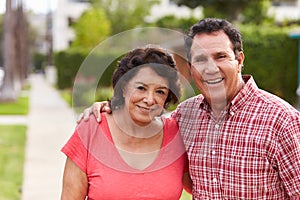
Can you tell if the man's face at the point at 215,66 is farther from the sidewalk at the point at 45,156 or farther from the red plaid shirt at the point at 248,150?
the sidewalk at the point at 45,156

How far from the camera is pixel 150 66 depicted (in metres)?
2.51

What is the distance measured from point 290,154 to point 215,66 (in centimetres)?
47

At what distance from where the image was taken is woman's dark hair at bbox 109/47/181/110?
2.52 metres

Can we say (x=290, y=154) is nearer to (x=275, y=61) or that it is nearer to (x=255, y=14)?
(x=275, y=61)

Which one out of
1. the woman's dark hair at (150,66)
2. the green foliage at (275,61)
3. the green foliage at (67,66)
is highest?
the woman's dark hair at (150,66)

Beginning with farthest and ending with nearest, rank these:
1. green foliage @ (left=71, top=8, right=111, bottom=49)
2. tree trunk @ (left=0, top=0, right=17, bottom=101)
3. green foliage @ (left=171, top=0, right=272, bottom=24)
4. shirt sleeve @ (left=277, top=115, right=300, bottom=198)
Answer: green foliage @ (left=71, top=8, right=111, bottom=49)
green foliage @ (left=171, top=0, right=272, bottom=24)
tree trunk @ (left=0, top=0, right=17, bottom=101)
shirt sleeve @ (left=277, top=115, right=300, bottom=198)

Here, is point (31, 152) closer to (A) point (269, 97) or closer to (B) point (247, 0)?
(A) point (269, 97)

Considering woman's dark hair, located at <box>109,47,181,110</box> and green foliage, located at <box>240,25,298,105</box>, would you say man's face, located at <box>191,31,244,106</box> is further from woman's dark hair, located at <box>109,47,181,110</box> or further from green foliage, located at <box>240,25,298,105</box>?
green foliage, located at <box>240,25,298,105</box>

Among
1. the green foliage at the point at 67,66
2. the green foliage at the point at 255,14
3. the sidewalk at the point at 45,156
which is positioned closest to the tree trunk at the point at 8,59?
the sidewalk at the point at 45,156

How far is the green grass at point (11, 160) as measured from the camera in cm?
712

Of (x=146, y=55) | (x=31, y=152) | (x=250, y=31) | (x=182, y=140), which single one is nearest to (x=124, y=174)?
(x=182, y=140)

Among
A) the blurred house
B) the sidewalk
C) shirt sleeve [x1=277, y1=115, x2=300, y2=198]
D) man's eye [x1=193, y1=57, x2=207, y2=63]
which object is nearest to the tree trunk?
the sidewalk

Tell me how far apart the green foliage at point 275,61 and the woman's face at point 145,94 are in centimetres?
1637

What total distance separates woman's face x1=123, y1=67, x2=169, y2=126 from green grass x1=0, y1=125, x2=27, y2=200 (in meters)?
4.57
